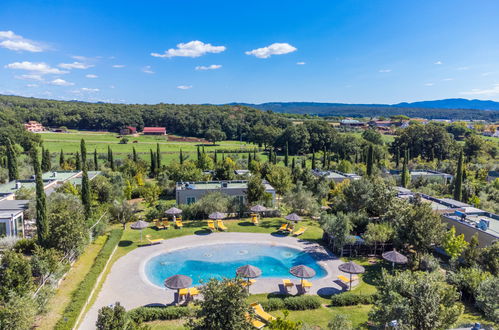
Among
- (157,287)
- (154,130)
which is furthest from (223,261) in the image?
(154,130)

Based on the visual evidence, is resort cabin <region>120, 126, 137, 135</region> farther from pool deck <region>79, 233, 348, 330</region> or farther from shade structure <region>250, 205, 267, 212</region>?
pool deck <region>79, 233, 348, 330</region>

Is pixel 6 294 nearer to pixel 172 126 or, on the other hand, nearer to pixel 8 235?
pixel 8 235

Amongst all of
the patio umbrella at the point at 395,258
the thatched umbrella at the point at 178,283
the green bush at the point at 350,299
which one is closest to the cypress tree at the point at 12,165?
the thatched umbrella at the point at 178,283

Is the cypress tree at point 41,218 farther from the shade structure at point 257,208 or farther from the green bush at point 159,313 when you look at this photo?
the shade structure at point 257,208

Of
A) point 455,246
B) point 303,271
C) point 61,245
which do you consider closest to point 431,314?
point 303,271

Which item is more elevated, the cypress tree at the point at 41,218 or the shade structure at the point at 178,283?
the cypress tree at the point at 41,218

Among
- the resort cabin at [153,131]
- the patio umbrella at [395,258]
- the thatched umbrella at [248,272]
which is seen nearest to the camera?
the thatched umbrella at [248,272]
